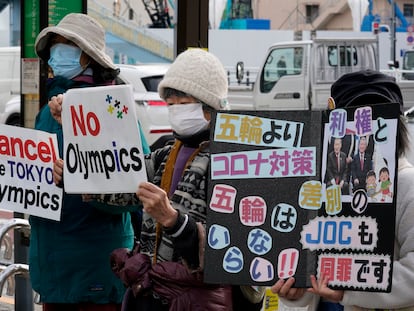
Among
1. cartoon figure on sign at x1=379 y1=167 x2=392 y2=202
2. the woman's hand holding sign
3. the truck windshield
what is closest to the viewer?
cartoon figure on sign at x1=379 y1=167 x2=392 y2=202

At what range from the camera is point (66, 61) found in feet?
14.1

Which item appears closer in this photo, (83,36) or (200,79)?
(200,79)

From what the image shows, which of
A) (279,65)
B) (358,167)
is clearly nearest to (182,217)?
(358,167)

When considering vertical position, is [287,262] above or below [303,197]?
below

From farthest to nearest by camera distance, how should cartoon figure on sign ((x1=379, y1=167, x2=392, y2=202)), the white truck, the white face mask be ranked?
the white truck < the white face mask < cartoon figure on sign ((x1=379, y1=167, x2=392, y2=202))

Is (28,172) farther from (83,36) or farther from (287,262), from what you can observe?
(287,262)

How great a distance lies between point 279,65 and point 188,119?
17.4m

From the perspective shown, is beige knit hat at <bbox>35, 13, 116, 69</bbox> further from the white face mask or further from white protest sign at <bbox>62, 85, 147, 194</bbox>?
the white face mask

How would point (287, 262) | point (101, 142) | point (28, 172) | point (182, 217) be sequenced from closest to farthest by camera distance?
point (287, 262) < point (182, 217) < point (101, 142) < point (28, 172)

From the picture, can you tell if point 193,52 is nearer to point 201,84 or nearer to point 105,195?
point 201,84

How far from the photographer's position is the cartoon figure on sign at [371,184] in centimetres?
296

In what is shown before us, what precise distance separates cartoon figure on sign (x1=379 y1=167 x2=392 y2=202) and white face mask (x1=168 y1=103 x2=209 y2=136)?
0.82 metres

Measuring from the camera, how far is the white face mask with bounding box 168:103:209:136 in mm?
3559

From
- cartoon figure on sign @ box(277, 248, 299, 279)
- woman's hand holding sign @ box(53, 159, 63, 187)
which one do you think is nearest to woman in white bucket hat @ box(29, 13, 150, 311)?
woman's hand holding sign @ box(53, 159, 63, 187)
